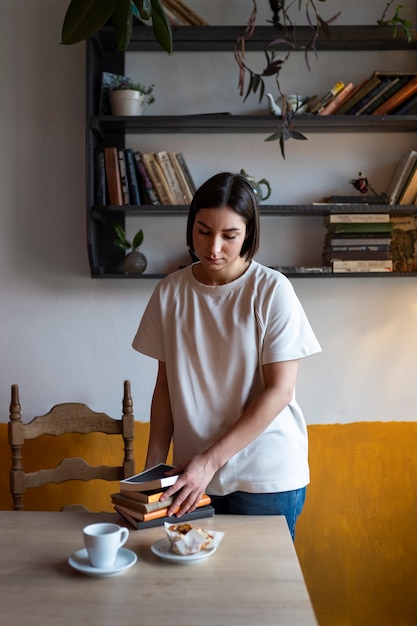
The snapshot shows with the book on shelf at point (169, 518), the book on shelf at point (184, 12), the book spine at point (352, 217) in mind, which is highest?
the book on shelf at point (184, 12)

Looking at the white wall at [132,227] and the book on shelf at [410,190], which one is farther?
the white wall at [132,227]

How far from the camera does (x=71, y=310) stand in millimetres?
2893

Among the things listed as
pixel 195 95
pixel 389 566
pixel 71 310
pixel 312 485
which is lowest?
pixel 389 566

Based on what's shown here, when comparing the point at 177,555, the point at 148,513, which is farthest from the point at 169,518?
the point at 177,555

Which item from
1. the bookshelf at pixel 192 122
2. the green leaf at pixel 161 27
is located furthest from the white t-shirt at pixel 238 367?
A: the bookshelf at pixel 192 122

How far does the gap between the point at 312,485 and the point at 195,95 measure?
1.55m

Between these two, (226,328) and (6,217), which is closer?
(226,328)

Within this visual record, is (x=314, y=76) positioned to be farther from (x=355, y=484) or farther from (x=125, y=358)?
(x=355, y=484)

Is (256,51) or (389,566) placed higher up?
(256,51)

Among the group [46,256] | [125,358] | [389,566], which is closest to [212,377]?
[125,358]

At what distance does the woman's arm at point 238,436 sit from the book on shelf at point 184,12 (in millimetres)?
1469

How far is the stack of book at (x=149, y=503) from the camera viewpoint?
Result: 1624 mm

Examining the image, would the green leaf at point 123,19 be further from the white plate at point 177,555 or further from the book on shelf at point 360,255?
the book on shelf at point 360,255

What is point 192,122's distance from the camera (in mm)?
→ 2678
